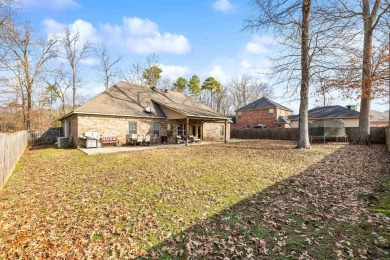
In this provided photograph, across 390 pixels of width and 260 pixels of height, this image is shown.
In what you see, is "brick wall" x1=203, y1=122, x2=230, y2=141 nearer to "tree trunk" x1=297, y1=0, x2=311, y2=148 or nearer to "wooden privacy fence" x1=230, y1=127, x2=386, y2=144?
"wooden privacy fence" x1=230, y1=127, x2=386, y2=144

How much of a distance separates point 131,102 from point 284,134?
59.0 feet

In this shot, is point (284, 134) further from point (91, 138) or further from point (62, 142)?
point (62, 142)

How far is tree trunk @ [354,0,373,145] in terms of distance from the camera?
9981mm

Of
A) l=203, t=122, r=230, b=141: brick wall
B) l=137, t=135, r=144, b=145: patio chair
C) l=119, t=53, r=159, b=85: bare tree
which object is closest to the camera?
l=137, t=135, r=144, b=145: patio chair

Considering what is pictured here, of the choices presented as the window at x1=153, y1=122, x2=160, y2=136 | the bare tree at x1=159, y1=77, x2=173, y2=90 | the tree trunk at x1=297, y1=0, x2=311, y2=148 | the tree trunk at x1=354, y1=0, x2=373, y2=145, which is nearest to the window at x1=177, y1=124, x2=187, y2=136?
the window at x1=153, y1=122, x2=160, y2=136

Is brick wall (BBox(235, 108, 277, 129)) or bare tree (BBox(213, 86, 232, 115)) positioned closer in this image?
brick wall (BBox(235, 108, 277, 129))

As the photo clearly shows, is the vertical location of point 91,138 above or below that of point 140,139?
above

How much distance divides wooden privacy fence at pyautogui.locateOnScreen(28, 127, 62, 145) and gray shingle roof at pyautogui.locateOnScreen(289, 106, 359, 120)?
96.9 feet

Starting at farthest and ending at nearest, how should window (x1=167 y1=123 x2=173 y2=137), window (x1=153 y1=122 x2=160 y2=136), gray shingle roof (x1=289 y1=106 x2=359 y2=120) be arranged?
gray shingle roof (x1=289 y1=106 x2=359 y2=120) → window (x1=167 y1=123 x2=173 y2=137) → window (x1=153 y1=122 x2=160 y2=136)

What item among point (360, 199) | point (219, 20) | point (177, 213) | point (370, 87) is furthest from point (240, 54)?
point (177, 213)

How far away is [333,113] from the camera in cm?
2600

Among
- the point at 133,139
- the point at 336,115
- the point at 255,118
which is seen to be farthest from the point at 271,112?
the point at 133,139

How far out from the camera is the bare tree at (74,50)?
82.8ft

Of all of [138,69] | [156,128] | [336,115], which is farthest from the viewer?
[138,69]
